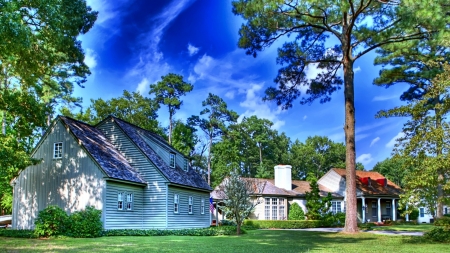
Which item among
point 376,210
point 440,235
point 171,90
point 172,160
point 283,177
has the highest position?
point 171,90

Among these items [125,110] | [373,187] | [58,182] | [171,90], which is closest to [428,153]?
[58,182]

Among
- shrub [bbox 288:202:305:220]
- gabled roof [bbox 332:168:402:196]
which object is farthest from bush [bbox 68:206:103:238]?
gabled roof [bbox 332:168:402:196]

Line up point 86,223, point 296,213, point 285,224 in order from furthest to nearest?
point 296,213 → point 285,224 → point 86,223

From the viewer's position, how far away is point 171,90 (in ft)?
153

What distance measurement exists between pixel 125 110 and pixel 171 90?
698cm

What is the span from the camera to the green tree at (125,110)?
3938 cm

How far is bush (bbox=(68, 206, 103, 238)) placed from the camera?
18156mm

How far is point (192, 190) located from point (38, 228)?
11.4 metres

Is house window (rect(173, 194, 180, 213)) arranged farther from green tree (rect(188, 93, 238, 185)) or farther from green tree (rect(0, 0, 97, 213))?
green tree (rect(188, 93, 238, 185))

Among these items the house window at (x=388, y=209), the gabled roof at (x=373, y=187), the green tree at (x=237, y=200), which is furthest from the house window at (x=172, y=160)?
the house window at (x=388, y=209)

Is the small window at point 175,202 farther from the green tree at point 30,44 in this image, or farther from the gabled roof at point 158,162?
the green tree at point 30,44

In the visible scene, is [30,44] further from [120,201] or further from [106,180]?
[120,201]

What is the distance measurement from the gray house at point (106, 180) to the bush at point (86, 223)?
2.31ft

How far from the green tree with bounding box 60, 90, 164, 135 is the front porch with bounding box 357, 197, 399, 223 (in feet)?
78.7
